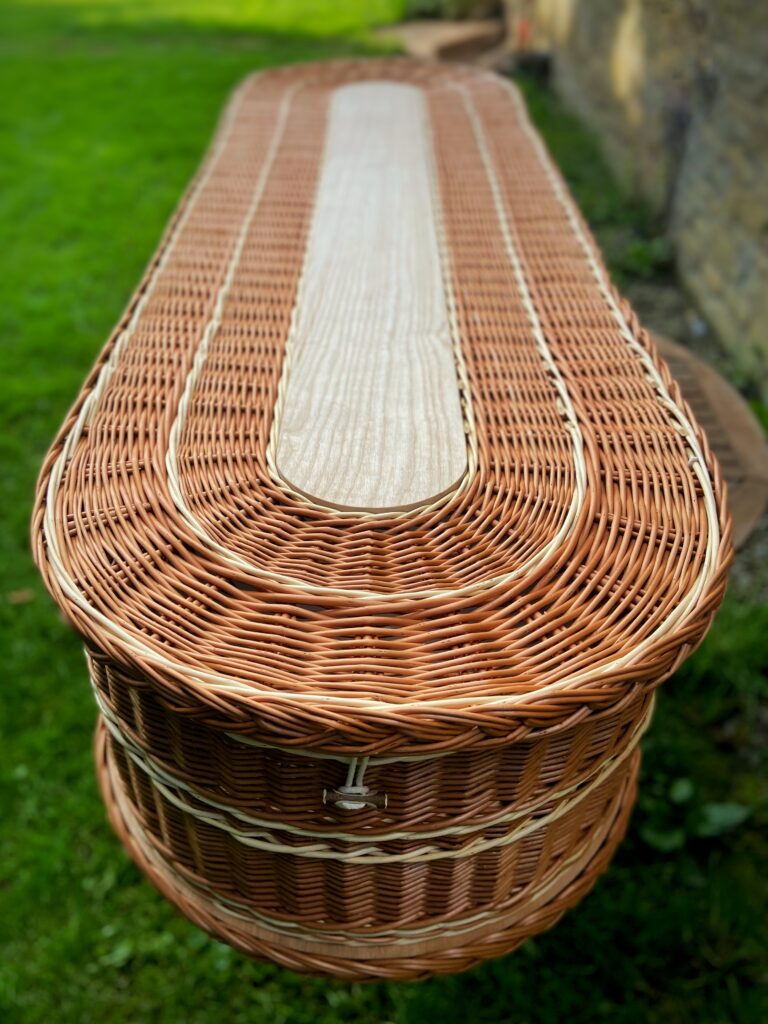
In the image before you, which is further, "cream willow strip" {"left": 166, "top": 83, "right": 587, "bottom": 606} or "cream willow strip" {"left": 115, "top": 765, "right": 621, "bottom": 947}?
"cream willow strip" {"left": 115, "top": 765, "right": 621, "bottom": 947}

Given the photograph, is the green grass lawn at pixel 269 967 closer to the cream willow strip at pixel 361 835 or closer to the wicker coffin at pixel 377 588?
the wicker coffin at pixel 377 588

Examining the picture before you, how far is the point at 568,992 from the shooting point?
201cm

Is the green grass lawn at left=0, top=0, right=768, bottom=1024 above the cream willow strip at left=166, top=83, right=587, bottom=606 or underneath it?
underneath

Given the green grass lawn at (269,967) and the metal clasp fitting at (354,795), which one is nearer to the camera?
the metal clasp fitting at (354,795)

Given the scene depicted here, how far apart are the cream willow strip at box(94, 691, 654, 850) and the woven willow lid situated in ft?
0.61

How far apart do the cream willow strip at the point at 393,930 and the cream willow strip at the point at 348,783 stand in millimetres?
202

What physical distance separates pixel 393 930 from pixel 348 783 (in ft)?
1.18

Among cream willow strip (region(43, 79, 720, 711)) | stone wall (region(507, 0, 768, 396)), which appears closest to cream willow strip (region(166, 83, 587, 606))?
cream willow strip (region(43, 79, 720, 711))

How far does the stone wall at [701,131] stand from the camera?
3529 millimetres

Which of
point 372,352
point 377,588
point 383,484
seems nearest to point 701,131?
point 372,352

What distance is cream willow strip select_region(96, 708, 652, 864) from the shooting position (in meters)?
1.30

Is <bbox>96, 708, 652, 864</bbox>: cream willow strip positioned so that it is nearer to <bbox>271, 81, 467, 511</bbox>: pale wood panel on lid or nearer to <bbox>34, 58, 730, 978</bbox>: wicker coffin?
<bbox>34, 58, 730, 978</bbox>: wicker coffin

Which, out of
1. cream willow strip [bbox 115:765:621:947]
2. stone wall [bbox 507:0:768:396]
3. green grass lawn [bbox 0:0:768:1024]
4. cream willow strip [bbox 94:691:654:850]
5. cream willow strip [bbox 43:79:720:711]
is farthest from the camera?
stone wall [bbox 507:0:768:396]

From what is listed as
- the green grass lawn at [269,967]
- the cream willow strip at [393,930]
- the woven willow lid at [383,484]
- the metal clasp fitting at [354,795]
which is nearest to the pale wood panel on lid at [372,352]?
the woven willow lid at [383,484]
